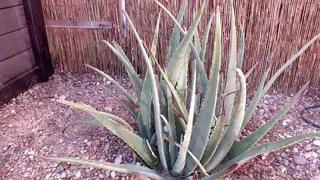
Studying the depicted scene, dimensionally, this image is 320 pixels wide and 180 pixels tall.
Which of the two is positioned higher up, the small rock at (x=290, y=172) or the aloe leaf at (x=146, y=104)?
the aloe leaf at (x=146, y=104)

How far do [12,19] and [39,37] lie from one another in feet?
0.78

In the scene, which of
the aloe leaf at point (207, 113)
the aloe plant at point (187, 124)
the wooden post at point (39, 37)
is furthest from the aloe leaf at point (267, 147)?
the wooden post at point (39, 37)

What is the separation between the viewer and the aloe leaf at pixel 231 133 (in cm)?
91

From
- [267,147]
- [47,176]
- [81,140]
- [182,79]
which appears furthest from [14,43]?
[267,147]

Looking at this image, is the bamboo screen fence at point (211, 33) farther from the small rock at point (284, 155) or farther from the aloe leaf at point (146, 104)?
the aloe leaf at point (146, 104)

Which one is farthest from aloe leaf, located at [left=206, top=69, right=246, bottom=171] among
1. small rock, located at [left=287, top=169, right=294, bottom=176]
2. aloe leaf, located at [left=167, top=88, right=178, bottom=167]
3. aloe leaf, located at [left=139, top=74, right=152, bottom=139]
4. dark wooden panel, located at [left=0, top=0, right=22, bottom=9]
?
dark wooden panel, located at [left=0, top=0, right=22, bottom=9]

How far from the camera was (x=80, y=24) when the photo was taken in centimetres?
210

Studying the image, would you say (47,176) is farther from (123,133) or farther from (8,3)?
(8,3)

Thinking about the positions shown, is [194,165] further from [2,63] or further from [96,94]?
[2,63]

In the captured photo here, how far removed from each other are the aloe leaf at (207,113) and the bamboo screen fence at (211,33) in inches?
36.8

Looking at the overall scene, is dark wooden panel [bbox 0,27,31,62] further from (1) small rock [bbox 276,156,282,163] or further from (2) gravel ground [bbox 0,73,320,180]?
(1) small rock [bbox 276,156,282,163]

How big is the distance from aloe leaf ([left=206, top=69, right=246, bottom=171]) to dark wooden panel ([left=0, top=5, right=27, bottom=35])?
1398mm

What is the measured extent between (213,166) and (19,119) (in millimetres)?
1146

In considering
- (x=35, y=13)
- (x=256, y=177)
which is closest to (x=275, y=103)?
(x=256, y=177)
